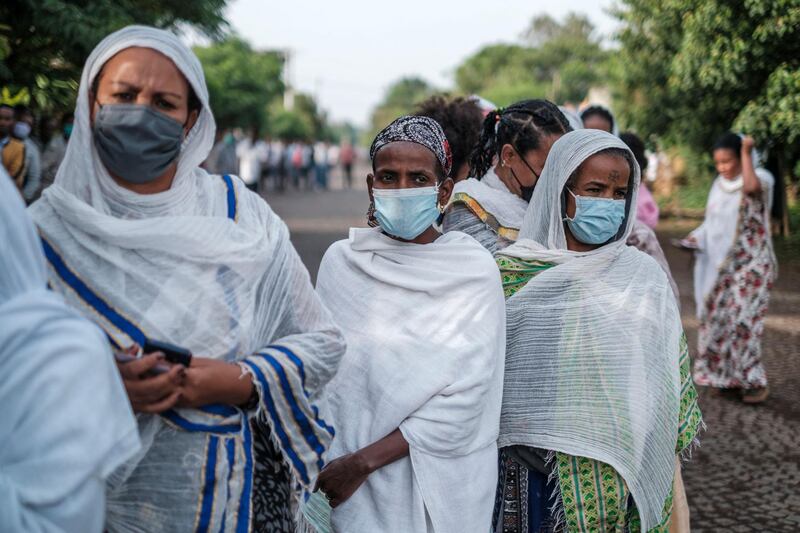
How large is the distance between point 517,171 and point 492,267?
3.57 feet

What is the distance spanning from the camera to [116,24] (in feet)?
26.8

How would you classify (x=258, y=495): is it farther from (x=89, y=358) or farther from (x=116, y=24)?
(x=116, y=24)

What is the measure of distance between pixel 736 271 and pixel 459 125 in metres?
3.89

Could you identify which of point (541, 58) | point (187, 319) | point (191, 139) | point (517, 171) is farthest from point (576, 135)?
point (541, 58)

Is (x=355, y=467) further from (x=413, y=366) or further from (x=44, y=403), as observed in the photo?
(x=44, y=403)

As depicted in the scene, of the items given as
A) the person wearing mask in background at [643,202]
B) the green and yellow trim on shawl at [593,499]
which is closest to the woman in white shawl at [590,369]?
the green and yellow trim on shawl at [593,499]

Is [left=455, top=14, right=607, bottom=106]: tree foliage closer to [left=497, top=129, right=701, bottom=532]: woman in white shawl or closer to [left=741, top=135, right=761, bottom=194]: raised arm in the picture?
[left=741, top=135, right=761, bottom=194]: raised arm

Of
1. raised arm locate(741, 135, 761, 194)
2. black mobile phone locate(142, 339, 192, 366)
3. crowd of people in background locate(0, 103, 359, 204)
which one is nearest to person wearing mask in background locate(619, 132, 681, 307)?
crowd of people in background locate(0, 103, 359, 204)

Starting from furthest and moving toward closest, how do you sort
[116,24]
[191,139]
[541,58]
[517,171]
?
1. [541,58]
2. [116,24]
3. [517,171]
4. [191,139]

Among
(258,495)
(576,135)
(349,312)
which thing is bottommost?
(258,495)

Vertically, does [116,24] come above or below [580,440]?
above

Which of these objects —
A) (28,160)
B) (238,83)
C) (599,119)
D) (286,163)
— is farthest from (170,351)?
(238,83)

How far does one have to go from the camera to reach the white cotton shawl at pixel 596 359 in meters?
2.79

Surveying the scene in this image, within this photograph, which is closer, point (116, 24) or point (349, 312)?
point (349, 312)
